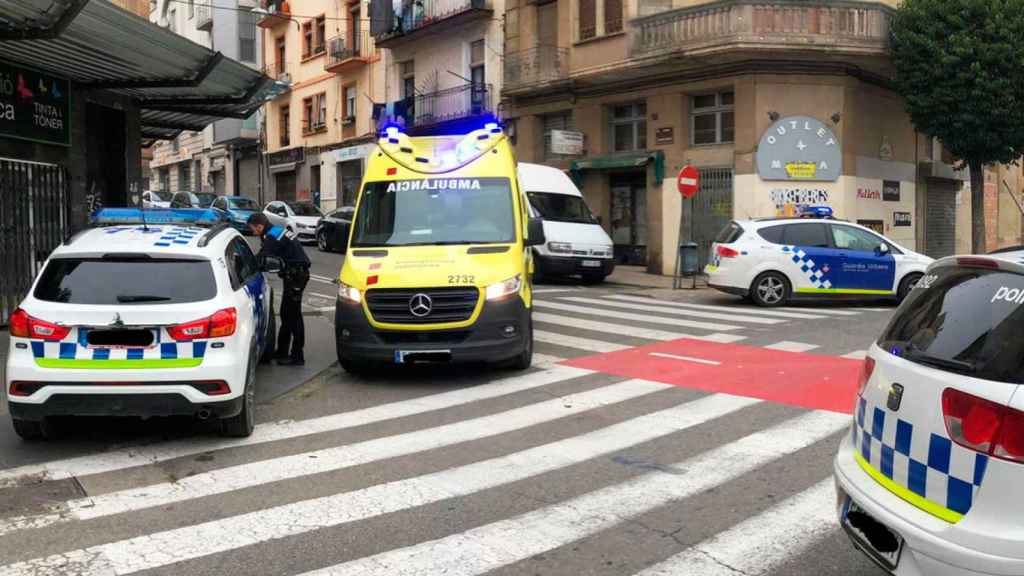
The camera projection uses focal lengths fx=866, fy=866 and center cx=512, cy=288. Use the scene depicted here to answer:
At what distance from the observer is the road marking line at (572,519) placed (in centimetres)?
425

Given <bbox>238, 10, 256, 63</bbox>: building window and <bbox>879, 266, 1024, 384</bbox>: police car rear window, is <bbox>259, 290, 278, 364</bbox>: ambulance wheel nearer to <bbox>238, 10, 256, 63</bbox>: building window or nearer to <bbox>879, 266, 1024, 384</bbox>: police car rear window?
<bbox>879, 266, 1024, 384</bbox>: police car rear window

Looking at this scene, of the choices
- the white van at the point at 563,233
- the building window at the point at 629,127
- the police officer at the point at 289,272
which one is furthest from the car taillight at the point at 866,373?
the building window at the point at 629,127

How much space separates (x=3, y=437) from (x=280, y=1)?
36754 millimetres

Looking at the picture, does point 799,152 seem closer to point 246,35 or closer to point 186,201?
point 186,201

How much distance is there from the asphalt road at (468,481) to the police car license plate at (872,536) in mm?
592

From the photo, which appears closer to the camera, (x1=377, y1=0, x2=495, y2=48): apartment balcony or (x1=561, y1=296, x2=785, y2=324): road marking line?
(x1=561, y1=296, x2=785, y2=324): road marking line

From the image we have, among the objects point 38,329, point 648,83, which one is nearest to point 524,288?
point 38,329

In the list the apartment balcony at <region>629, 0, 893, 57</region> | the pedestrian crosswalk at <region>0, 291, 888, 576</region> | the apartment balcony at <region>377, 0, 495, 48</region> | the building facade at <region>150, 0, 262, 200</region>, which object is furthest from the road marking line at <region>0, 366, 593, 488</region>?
the building facade at <region>150, 0, 262, 200</region>

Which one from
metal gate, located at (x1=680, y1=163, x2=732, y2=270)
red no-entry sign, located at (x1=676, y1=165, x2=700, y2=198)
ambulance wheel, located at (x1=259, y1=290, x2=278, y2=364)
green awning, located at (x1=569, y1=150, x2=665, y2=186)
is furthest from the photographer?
green awning, located at (x1=569, y1=150, x2=665, y2=186)

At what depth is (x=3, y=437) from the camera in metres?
6.82

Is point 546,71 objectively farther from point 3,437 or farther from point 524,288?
point 3,437

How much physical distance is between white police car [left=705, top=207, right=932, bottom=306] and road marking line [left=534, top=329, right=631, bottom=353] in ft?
16.6

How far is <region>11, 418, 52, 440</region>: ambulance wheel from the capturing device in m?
6.46

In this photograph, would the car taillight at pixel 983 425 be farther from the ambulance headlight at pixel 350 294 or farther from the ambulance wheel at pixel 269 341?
the ambulance wheel at pixel 269 341
